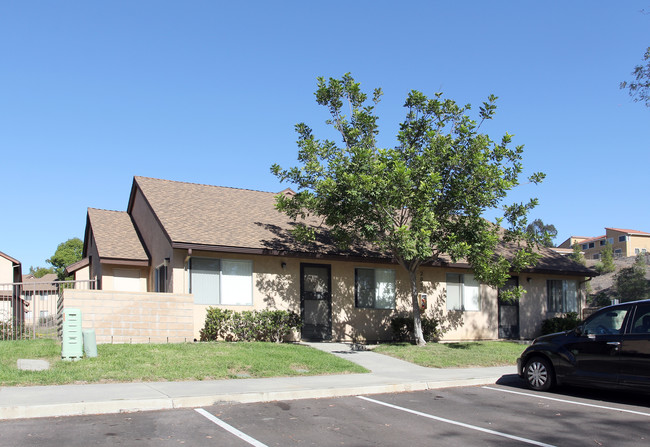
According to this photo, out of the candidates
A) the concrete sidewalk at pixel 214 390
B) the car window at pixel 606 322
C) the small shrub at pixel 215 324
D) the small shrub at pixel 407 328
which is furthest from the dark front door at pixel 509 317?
the car window at pixel 606 322

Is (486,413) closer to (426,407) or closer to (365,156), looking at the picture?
(426,407)

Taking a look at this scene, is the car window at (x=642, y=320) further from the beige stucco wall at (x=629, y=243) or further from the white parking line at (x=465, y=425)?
the beige stucco wall at (x=629, y=243)

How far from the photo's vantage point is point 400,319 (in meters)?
18.6

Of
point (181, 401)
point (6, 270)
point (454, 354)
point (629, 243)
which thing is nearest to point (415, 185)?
point (454, 354)

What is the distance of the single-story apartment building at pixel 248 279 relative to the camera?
49.4ft

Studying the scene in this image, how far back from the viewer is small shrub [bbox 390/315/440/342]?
1850 cm

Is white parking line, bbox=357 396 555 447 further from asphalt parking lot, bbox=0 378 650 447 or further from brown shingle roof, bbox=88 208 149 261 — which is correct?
brown shingle roof, bbox=88 208 149 261

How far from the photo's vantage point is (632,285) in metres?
44.6

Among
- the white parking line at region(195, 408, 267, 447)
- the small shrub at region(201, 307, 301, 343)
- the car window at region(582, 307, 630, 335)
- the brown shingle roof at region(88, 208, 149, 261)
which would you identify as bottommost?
the white parking line at region(195, 408, 267, 447)

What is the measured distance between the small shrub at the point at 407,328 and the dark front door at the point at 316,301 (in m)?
2.13

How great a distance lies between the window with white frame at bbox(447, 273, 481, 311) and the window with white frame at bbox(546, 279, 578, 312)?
373 centimetres

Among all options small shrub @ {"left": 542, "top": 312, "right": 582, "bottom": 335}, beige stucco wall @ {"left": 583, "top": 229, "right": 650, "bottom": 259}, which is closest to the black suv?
small shrub @ {"left": 542, "top": 312, "right": 582, "bottom": 335}

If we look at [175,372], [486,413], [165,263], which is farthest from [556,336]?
[165,263]

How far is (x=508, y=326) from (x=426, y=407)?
1341 centimetres
